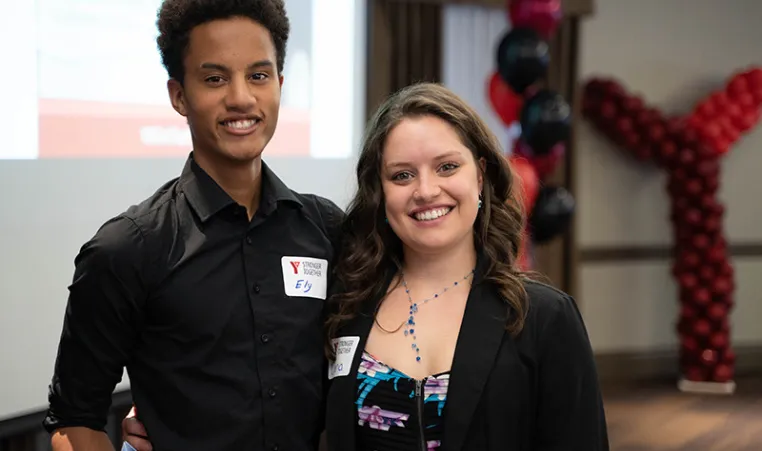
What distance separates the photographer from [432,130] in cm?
174

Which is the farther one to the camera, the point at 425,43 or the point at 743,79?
the point at 743,79

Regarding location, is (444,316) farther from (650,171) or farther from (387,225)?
(650,171)

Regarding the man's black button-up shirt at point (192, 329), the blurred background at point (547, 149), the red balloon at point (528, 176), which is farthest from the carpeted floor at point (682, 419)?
the man's black button-up shirt at point (192, 329)

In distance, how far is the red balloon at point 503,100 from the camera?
470 centimetres

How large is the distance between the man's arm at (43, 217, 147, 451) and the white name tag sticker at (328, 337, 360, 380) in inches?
15.2

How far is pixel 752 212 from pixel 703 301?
3.50 ft

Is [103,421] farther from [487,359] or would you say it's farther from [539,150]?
[539,150]

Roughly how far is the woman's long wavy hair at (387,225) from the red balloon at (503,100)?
9.43ft

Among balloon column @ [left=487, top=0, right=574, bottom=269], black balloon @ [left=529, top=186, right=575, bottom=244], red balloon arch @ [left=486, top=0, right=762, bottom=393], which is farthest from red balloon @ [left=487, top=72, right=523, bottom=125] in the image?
red balloon arch @ [left=486, top=0, right=762, bottom=393]

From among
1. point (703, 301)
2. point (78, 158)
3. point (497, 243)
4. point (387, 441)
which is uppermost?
point (78, 158)

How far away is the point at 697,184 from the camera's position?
225 inches

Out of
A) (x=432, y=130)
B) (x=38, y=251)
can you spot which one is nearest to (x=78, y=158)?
(x=38, y=251)

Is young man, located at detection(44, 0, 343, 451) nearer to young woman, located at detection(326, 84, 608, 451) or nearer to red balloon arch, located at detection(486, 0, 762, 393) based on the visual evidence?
young woman, located at detection(326, 84, 608, 451)

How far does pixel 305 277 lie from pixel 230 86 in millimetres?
400
